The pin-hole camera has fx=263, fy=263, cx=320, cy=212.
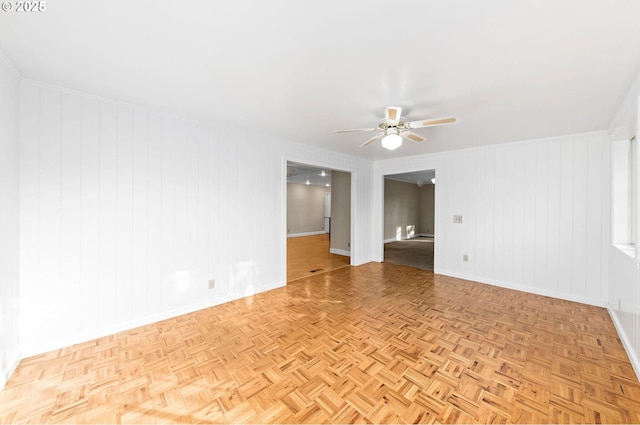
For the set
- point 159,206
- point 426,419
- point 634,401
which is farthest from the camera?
point 159,206

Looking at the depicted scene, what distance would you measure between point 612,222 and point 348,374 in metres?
3.53

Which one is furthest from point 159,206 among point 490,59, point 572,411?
point 572,411

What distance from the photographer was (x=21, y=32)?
5.28ft

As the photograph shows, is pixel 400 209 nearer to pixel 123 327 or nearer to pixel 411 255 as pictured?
pixel 411 255

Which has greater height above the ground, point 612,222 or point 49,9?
point 49,9

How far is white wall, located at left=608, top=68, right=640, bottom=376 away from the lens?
2094mm

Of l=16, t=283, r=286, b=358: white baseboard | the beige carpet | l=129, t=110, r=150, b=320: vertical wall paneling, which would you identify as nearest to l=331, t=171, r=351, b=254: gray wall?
the beige carpet

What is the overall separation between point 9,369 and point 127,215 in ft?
4.65

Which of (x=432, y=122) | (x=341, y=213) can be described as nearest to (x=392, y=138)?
(x=432, y=122)

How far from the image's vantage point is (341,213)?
703 cm

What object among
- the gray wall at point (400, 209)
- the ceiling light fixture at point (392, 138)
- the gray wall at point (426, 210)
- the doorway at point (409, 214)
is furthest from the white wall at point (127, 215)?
the gray wall at point (426, 210)

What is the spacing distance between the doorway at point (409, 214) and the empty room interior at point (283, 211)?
11.8 feet

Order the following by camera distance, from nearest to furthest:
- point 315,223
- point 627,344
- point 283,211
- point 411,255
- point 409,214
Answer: point 627,344 → point 283,211 → point 411,255 → point 409,214 → point 315,223

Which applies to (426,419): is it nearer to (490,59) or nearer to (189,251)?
(490,59)
